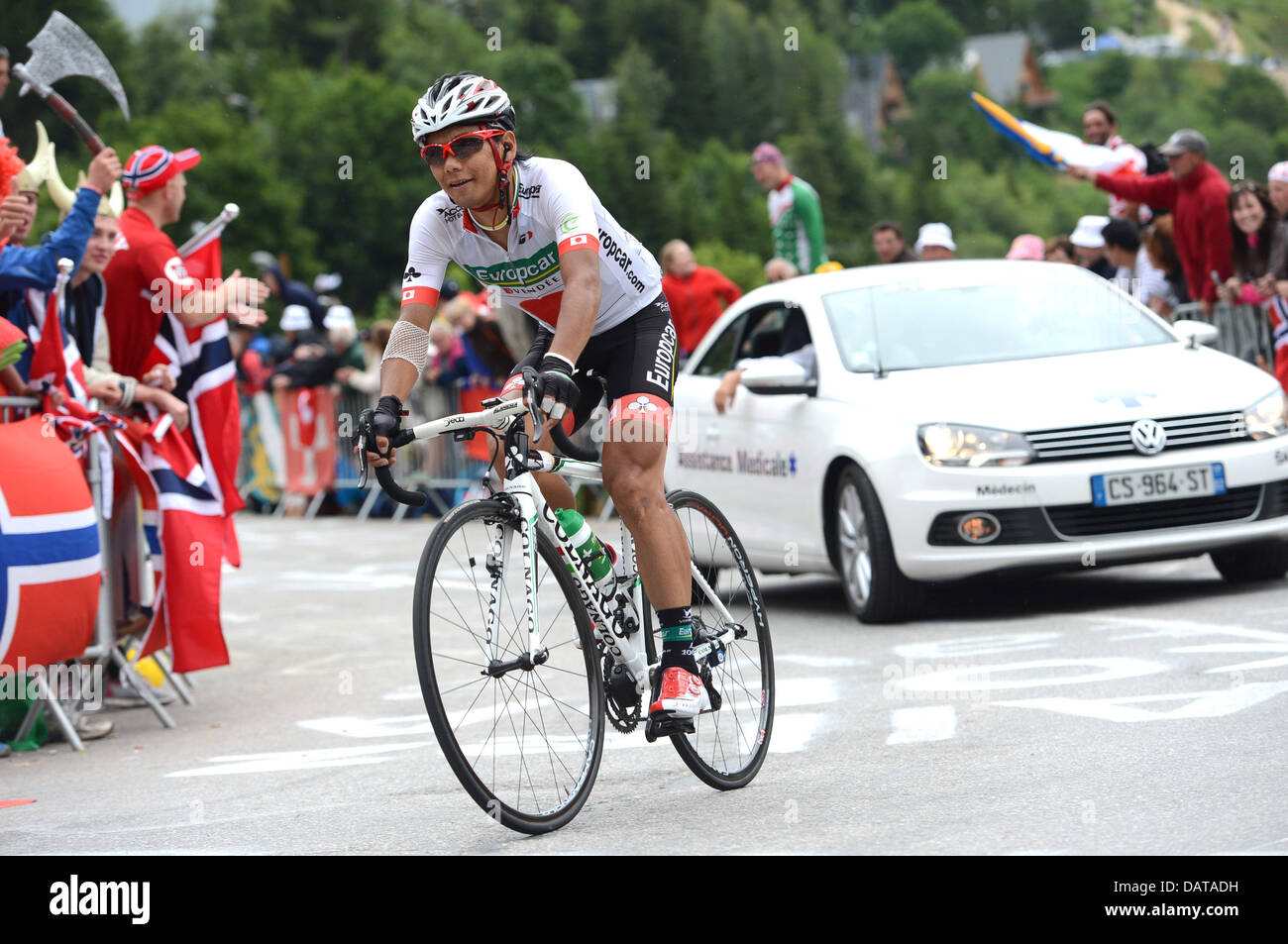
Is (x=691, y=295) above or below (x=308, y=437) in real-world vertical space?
above

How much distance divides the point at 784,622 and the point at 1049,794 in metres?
4.90

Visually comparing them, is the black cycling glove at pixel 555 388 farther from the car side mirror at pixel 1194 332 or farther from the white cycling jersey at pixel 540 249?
the car side mirror at pixel 1194 332

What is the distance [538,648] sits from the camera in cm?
526

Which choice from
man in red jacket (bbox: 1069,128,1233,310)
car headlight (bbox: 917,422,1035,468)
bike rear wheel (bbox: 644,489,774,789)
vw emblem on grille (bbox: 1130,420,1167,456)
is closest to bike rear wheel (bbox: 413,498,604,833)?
bike rear wheel (bbox: 644,489,774,789)

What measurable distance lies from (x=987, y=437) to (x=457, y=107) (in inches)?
178

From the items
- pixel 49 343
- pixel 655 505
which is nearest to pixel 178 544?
pixel 49 343

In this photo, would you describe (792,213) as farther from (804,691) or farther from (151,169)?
(804,691)

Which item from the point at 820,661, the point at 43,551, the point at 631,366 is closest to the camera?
the point at 631,366

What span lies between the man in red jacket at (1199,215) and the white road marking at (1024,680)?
5326mm

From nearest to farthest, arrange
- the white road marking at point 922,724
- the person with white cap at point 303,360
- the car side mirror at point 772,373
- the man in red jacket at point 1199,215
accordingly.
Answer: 1. the white road marking at point 922,724
2. the car side mirror at point 772,373
3. the man in red jacket at point 1199,215
4. the person with white cap at point 303,360

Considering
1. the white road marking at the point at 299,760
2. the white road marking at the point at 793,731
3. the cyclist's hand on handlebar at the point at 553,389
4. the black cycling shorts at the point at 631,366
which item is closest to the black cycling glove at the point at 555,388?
the cyclist's hand on handlebar at the point at 553,389

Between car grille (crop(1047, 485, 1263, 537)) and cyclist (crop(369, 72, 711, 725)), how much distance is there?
3.72m
